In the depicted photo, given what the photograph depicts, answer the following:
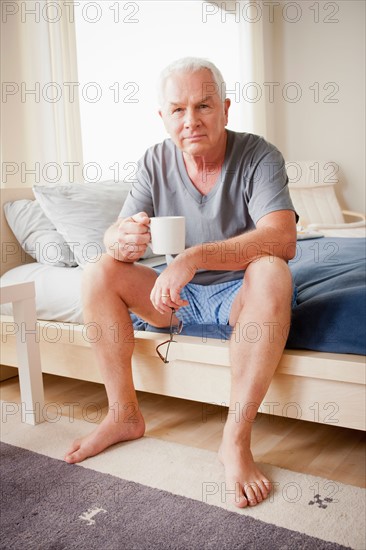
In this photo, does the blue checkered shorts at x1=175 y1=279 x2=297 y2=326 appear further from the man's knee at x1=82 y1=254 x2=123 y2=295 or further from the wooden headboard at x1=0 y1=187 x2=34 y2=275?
the wooden headboard at x1=0 y1=187 x2=34 y2=275

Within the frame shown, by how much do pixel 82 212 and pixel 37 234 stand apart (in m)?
0.21

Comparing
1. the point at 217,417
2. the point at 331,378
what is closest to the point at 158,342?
the point at 217,417

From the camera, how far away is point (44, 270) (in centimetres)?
206

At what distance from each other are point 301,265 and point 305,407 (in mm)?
571

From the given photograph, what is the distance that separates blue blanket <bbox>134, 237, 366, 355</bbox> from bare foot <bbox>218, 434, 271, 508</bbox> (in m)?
0.29

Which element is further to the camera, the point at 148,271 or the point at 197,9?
the point at 197,9

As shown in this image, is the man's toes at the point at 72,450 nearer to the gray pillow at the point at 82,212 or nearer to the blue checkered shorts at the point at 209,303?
the blue checkered shorts at the point at 209,303

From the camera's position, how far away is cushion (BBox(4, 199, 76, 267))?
6.98 ft

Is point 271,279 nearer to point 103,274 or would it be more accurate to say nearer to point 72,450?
point 103,274

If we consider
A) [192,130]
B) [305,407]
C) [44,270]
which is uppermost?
[192,130]

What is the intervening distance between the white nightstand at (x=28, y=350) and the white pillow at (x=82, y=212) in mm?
323

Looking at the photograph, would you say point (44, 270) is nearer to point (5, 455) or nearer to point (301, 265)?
point (5, 455)

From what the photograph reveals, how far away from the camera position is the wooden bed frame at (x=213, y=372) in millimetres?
1355

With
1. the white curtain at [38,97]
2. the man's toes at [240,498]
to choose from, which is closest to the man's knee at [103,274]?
the man's toes at [240,498]
